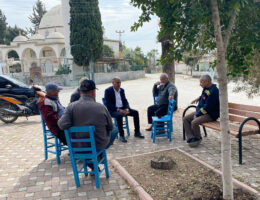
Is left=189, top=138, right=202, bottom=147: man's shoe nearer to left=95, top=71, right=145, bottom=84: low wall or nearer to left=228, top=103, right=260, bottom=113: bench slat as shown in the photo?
left=228, top=103, right=260, bottom=113: bench slat

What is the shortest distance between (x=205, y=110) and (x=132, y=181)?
2.26 meters

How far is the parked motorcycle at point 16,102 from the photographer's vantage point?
8.11m

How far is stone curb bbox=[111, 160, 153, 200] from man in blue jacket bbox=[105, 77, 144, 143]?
58.2 inches

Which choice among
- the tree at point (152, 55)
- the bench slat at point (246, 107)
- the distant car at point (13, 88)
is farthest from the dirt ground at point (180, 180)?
the tree at point (152, 55)

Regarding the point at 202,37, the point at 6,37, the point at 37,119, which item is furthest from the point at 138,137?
the point at 6,37

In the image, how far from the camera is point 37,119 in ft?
30.2

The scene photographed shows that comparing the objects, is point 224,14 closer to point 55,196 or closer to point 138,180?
point 138,180

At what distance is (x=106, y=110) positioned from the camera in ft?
11.2

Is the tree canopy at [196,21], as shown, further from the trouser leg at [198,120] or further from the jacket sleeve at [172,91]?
the jacket sleeve at [172,91]

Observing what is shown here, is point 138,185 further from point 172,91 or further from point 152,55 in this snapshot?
point 152,55

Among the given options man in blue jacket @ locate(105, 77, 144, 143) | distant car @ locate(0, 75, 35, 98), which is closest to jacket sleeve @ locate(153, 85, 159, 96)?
man in blue jacket @ locate(105, 77, 144, 143)

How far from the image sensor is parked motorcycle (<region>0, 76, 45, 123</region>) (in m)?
8.11

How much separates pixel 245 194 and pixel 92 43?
30375 millimetres

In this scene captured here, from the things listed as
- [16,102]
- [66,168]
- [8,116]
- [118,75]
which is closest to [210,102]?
[66,168]
